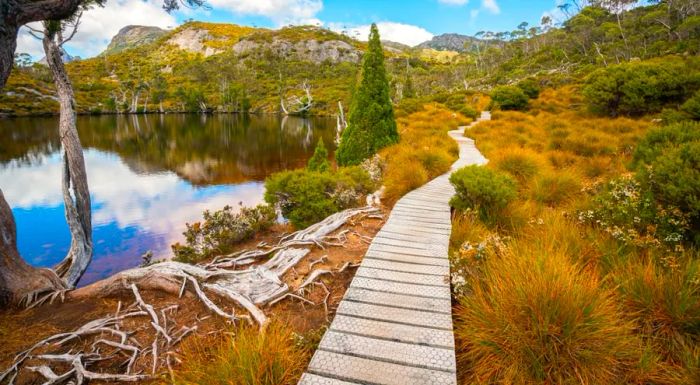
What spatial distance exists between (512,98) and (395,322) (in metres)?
27.0

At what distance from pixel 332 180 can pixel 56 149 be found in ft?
96.2

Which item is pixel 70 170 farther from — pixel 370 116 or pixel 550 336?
pixel 370 116

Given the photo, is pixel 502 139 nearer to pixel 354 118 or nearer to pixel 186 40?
pixel 354 118

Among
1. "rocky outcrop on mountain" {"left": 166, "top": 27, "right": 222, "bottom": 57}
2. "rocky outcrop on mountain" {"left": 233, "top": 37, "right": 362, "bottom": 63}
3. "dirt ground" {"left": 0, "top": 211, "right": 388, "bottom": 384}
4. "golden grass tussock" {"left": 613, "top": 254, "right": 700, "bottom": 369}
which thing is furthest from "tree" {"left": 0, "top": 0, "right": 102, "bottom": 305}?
"rocky outcrop on mountain" {"left": 166, "top": 27, "right": 222, "bottom": 57}

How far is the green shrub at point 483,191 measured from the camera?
621 centimetres

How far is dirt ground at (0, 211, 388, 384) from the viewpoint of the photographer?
3.81 m

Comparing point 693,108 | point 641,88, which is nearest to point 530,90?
point 641,88

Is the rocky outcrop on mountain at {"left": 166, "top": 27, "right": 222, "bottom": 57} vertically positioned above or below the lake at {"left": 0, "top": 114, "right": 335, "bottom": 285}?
above

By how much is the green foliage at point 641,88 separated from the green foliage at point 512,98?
6656 millimetres

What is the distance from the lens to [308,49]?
137500mm

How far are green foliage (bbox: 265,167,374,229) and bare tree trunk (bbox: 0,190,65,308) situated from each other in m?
5.67

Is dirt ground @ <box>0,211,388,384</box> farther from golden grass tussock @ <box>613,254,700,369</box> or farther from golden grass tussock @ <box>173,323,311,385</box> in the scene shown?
golden grass tussock @ <box>613,254,700,369</box>

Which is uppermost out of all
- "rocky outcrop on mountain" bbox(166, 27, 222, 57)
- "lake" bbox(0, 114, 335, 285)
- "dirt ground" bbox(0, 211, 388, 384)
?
"rocky outcrop on mountain" bbox(166, 27, 222, 57)

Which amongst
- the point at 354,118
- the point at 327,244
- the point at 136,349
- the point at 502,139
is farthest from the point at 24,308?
the point at 502,139
